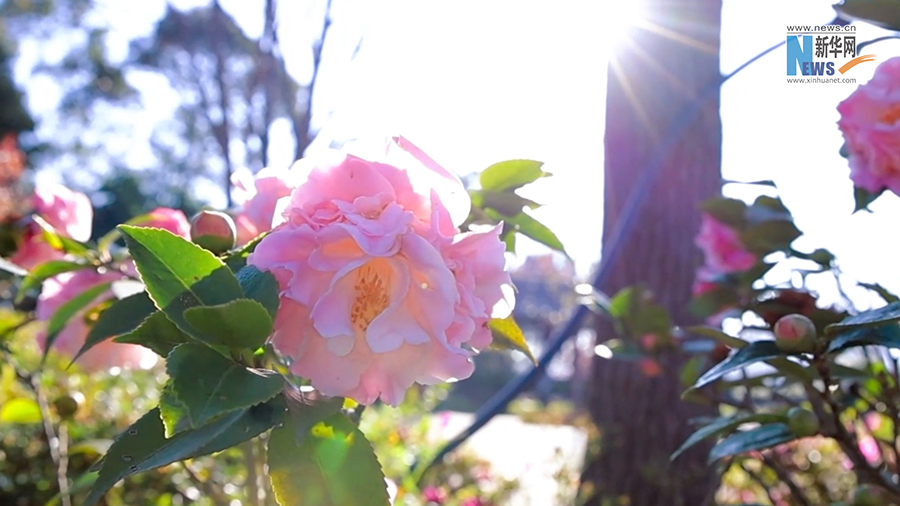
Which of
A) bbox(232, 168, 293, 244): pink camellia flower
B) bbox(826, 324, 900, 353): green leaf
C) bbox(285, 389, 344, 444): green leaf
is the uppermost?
bbox(232, 168, 293, 244): pink camellia flower

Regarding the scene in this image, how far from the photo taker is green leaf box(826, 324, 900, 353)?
567mm

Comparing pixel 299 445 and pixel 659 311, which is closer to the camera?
pixel 299 445

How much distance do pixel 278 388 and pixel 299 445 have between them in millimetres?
70

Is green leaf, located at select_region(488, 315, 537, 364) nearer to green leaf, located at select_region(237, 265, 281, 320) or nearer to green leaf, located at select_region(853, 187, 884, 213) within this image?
green leaf, located at select_region(237, 265, 281, 320)

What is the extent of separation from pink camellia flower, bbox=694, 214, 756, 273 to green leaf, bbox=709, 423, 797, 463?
1.13ft

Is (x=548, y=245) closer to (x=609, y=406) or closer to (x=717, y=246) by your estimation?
(x=717, y=246)

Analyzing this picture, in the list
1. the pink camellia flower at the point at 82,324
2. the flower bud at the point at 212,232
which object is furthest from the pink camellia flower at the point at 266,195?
the pink camellia flower at the point at 82,324

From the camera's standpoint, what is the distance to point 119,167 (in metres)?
15.5

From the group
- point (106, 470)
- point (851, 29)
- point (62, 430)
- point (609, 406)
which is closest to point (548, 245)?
point (106, 470)

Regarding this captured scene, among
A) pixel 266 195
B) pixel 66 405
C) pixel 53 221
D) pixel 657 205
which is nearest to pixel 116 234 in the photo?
pixel 53 221

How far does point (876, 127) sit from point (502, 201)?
15.7 inches

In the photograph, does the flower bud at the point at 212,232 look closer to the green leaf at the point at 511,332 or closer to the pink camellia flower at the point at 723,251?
the green leaf at the point at 511,332

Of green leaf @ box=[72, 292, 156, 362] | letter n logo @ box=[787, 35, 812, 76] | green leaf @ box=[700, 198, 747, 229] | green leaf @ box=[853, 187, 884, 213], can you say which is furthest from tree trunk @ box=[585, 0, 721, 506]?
green leaf @ box=[72, 292, 156, 362]

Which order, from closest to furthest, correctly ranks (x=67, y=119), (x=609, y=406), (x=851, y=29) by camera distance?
(x=851, y=29), (x=609, y=406), (x=67, y=119)
